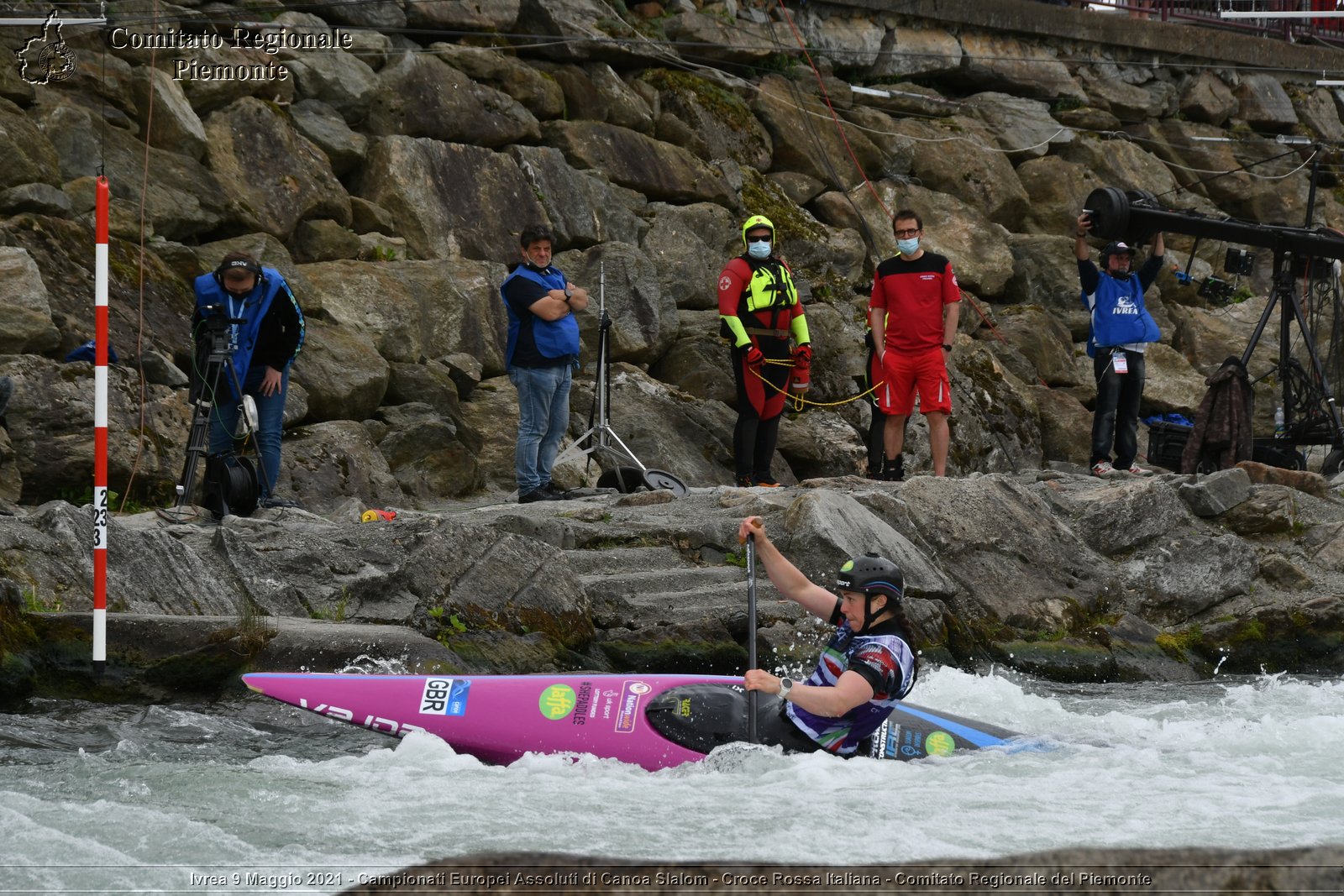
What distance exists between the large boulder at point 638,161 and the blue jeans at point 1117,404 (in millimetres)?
4767

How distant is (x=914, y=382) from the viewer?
10203mm

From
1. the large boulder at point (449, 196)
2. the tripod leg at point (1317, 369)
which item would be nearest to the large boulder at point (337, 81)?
the large boulder at point (449, 196)

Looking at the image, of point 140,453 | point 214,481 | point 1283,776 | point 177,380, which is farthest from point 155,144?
point 1283,776

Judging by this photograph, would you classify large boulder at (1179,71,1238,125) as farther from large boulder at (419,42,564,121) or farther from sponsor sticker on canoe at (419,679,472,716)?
sponsor sticker on canoe at (419,679,472,716)

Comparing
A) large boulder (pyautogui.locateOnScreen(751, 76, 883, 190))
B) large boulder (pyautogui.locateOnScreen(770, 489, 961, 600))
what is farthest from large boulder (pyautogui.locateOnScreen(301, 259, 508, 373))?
large boulder (pyautogui.locateOnScreen(751, 76, 883, 190))

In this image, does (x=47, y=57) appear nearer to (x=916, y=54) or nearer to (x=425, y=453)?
(x=425, y=453)

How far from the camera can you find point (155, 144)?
35.0 ft

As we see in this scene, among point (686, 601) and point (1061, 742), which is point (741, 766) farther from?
point (686, 601)

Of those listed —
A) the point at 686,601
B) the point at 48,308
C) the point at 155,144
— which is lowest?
the point at 686,601

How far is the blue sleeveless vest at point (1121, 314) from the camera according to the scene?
432 inches

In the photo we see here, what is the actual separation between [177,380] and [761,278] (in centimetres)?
387

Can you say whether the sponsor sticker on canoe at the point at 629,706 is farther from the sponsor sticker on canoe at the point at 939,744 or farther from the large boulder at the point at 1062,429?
Result: the large boulder at the point at 1062,429

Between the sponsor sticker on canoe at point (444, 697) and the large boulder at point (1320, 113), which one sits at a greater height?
the large boulder at point (1320, 113)

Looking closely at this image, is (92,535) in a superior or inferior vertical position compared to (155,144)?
inferior
